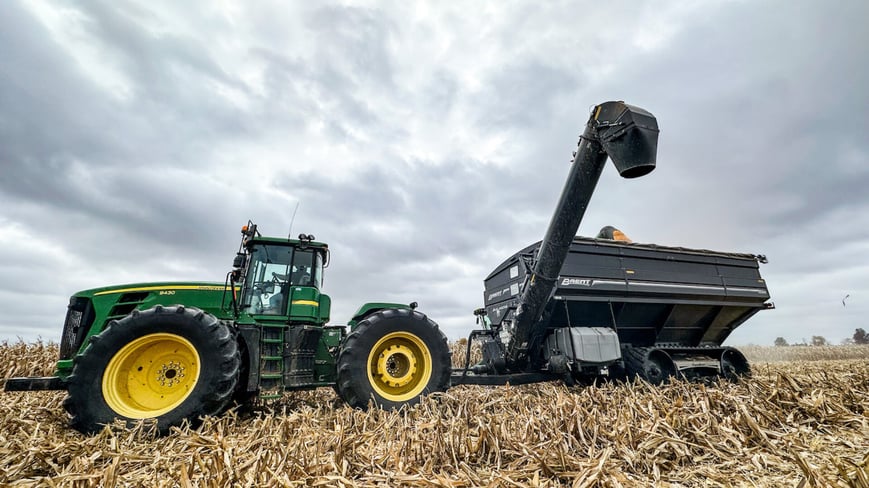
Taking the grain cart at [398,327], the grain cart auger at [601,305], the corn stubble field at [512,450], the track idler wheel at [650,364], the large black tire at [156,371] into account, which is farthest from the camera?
the track idler wheel at [650,364]

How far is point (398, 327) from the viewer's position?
5.29 meters

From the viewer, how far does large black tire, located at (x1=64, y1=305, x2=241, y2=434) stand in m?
3.99

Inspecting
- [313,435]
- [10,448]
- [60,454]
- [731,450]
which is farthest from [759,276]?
[10,448]

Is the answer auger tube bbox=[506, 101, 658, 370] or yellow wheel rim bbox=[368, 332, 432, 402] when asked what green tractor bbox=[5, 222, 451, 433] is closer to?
yellow wheel rim bbox=[368, 332, 432, 402]

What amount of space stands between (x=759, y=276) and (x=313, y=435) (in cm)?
961

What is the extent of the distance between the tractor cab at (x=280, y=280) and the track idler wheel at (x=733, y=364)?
798 cm

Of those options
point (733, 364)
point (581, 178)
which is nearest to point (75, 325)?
point (581, 178)

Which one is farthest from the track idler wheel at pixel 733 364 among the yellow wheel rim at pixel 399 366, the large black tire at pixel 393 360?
the yellow wheel rim at pixel 399 366

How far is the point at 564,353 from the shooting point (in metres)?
6.38

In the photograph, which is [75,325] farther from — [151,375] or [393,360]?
[393,360]

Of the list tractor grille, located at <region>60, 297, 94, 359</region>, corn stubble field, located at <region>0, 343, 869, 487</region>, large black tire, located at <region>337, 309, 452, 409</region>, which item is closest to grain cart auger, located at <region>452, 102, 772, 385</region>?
large black tire, located at <region>337, 309, 452, 409</region>

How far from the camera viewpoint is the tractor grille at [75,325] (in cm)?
481

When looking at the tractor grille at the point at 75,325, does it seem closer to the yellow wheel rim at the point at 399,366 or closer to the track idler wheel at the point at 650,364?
the yellow wheel rim at the point at 399,366

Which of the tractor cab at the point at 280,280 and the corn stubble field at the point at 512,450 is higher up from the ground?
the tractor cab at the point at 280,280
